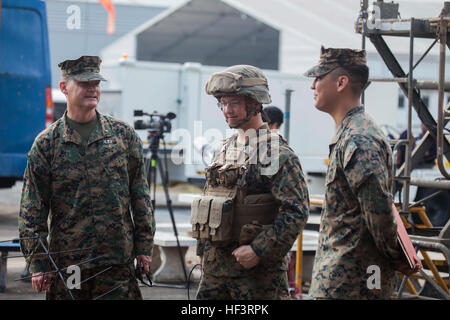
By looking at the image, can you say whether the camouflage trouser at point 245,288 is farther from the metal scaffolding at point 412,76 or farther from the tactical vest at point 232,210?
the metal scaffolding at point 412,76

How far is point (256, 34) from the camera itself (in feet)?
93.0

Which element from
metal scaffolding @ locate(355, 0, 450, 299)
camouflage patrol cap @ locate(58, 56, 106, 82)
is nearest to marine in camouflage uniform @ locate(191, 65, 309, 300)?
camouflage patrol cap @ locate(58, 56, 106, 82)

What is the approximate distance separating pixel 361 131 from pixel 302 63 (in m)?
16.2

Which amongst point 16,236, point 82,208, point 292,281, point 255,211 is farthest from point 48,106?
point 255,211

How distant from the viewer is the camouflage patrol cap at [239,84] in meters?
4.07

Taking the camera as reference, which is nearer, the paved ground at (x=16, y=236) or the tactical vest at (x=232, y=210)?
the tactical vest at (x=232, y=210)

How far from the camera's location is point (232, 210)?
399 centimetres

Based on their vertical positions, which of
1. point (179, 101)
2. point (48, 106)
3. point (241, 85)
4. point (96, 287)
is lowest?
point (96, 287)

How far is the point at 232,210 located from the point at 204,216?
153mm

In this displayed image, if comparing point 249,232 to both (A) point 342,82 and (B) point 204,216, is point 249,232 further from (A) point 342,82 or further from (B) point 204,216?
(A) point 342,82

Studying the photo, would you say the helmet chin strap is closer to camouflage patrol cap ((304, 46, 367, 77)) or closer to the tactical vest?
the tactical vest

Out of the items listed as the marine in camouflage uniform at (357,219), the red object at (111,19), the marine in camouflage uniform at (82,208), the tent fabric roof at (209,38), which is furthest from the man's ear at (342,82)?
the tent fabric roof at (209,38)

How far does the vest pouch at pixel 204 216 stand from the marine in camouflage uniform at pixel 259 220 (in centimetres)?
7
